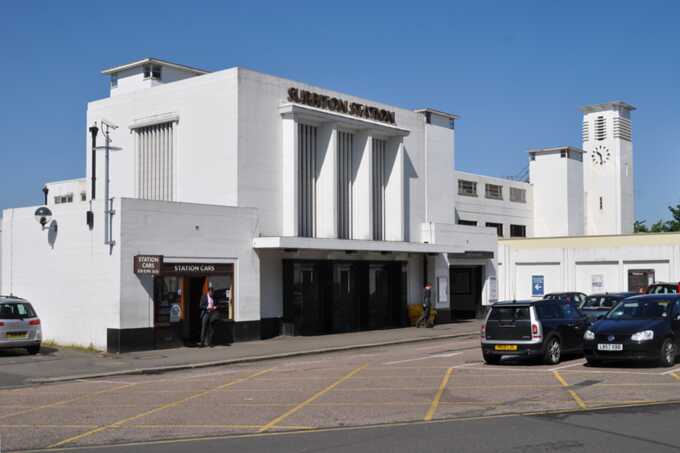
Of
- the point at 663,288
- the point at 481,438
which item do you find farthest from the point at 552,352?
the point at 663,288

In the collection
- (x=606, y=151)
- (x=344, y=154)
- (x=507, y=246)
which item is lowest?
(x=507, y=246)

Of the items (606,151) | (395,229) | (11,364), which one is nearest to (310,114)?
(395,229)

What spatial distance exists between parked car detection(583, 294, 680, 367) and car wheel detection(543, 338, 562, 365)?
91cm

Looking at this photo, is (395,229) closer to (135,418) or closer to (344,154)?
(344,154)

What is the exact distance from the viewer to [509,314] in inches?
760

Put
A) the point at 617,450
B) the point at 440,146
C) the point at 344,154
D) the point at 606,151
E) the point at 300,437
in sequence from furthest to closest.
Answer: the point at 606,151
the point at 440,146
the point at 344,154
the point at 300,437
the point at 617,450

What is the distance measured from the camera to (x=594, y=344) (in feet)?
59.6

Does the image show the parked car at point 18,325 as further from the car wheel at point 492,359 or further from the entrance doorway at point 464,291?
the entrance doorway at point 464,291

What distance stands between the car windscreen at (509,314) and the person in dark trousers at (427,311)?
45.3 feet

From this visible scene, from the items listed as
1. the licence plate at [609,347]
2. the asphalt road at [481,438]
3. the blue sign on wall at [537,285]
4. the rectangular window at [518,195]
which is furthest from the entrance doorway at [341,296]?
the rectangular window at [518,195]

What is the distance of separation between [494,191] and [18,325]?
38.6 m

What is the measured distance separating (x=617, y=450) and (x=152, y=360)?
1512 cm

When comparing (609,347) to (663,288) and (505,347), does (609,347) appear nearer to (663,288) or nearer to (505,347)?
(505,347)

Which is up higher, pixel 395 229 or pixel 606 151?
pixel 606 151
